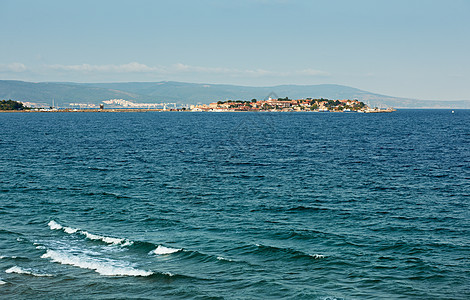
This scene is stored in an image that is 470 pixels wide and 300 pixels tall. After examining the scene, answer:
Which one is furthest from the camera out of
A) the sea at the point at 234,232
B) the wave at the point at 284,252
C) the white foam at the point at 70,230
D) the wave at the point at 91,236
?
the white foam at the point at 70,230

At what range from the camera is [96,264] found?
93.1ft

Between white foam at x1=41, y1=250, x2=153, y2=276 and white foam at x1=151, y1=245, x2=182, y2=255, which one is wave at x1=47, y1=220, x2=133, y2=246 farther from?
white foam at x1=41, y1=250, x2=153, y2=276

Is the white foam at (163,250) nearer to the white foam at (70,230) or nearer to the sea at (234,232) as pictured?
the sea at (234,232)

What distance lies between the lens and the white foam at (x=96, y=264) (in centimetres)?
2714

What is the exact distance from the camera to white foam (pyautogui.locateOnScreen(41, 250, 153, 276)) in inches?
1068

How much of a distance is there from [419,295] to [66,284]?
61.7 feet

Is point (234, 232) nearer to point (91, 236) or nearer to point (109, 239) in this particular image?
point (109, 239)

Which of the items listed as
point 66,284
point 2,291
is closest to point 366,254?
point 66,284

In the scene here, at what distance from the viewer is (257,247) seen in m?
30.9

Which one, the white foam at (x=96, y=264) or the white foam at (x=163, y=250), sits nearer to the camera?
the white foam at (x=96, y=264)

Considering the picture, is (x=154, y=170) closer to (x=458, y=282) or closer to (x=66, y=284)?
(x=66, y=284)

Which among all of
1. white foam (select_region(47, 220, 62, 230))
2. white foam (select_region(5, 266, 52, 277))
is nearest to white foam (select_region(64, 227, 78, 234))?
white foam (select_region(47, 220, 62, 230))

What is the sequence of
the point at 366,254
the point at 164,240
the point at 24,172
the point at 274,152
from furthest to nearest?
the point at 274,152, the point at 24,172, the point at 164,240, the point at 366,254

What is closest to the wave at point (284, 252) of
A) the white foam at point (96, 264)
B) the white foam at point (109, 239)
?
the white foam at point (96, 264)
